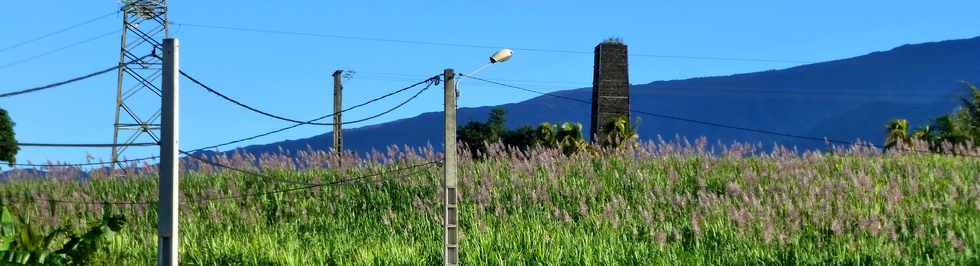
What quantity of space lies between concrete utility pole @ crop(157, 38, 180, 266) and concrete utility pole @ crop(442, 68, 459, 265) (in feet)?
12.6

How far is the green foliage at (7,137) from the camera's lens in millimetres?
52281

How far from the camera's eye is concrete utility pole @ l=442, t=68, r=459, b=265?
15.5m

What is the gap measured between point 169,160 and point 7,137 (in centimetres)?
4276

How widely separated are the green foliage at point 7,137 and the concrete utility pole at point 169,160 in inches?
1596

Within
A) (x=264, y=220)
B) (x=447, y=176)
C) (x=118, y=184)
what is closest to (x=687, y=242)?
(x=447, y=176)

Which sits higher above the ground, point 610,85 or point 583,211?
point 610,85

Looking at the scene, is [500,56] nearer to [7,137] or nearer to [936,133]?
[936,133]

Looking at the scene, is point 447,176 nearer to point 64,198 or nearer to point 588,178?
point 588,178

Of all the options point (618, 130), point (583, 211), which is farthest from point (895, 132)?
point (583, 211)

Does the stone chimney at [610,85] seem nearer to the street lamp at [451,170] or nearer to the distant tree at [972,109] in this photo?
the distant tree at [972,109]

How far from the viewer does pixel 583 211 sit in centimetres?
1884

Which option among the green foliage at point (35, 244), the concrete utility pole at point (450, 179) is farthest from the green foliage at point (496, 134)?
the green foliage at point (35, 244)

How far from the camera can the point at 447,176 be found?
15.9 metres

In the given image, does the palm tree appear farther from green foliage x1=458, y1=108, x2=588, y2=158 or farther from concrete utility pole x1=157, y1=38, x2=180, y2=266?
concrete utility pole x1=157, y1=38, x2=180, y2=266
